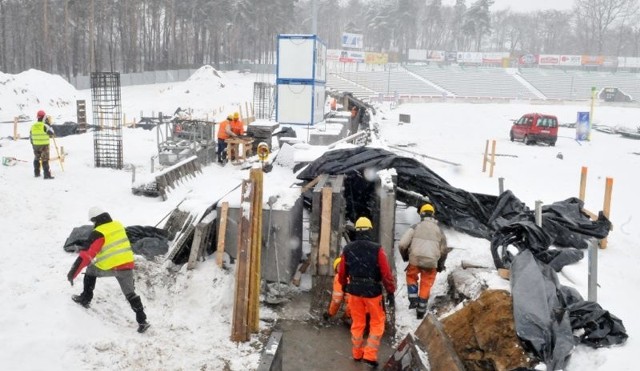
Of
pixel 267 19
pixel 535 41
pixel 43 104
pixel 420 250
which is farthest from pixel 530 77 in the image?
pixel 420 250

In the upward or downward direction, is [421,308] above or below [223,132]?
below

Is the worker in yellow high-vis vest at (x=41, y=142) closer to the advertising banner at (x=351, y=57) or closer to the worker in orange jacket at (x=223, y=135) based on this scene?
the worker in orange jacket at (x=223, y=135)

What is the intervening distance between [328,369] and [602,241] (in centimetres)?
548

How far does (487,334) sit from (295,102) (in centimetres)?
1373

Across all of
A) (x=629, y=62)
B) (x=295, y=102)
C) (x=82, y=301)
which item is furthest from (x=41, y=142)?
(x=629, y=62)

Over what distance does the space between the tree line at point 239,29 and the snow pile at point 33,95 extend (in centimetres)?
800

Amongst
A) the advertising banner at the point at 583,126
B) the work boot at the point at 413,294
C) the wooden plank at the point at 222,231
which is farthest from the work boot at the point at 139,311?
the advertising banner at the point at 583,126

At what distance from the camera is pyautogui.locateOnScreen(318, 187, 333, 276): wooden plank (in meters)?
7.79

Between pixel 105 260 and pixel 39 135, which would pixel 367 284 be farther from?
pixel 39 135

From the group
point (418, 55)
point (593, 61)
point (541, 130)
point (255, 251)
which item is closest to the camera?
point (255, 251)

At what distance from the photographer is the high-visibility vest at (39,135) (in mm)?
12922

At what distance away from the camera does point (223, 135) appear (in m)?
16.4

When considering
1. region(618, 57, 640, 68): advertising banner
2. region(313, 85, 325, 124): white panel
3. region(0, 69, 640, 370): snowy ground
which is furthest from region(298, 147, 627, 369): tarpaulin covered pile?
region(618, 57, 640, 68): advertising banner

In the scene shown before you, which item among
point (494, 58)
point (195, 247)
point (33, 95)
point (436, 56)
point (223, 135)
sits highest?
point (436, 56)
